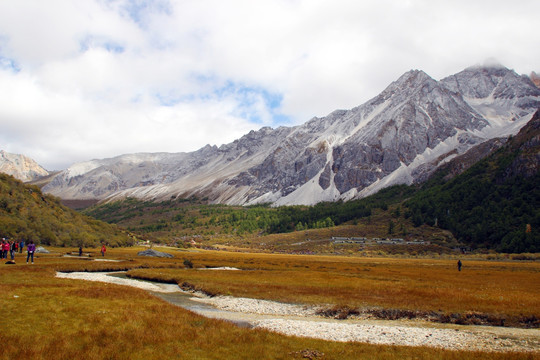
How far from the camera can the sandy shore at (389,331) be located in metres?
22.2

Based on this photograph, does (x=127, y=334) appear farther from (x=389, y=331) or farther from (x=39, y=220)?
(x=39, y=220)

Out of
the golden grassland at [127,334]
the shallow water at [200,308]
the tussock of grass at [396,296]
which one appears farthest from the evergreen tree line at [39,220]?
the golden grassland at [127,334]

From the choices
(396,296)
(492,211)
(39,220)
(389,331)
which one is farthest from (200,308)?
(492,211)

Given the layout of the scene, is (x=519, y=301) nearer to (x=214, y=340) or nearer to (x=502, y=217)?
(x=214, y=340)

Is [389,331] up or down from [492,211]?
down

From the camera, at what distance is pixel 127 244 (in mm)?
128750

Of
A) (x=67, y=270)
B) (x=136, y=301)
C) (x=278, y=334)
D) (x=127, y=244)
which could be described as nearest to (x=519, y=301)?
(x=278, y=334)

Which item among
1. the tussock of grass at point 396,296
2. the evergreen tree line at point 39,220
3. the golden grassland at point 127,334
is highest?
the evergreen tree line at point 39,220

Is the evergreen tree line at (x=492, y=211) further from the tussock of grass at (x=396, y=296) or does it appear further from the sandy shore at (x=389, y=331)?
the sandy shore at (x=389, y=331)

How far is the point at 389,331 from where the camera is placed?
84.0ft

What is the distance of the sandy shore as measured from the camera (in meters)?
22.2

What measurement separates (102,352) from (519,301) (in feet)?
117

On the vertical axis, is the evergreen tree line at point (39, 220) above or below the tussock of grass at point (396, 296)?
above

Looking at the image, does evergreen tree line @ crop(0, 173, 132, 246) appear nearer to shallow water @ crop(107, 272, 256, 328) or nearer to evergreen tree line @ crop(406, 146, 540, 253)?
shallow water @ crop(107, 272, 256, 328)
